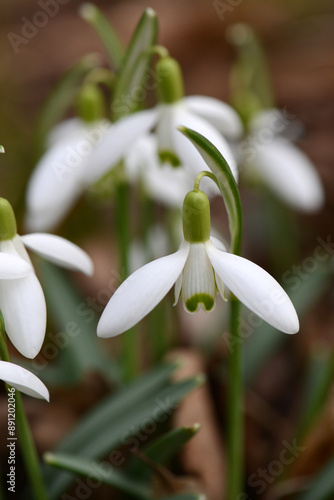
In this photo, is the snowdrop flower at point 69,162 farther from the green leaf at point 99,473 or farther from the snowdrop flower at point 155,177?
the green leaf at point 99,473

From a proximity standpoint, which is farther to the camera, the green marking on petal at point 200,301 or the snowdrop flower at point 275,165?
the snowdrop flower at point 275,165

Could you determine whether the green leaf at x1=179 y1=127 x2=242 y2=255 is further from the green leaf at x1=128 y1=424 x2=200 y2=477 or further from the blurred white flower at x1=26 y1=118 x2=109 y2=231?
the blurred white flower at x1=26 y1=118 x2=109 y2=231

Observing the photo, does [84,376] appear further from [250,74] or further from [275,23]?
[275,23]

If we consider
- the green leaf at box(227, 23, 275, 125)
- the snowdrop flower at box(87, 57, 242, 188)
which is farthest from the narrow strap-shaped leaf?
the green leaf at box(227, 23, 275, 125)

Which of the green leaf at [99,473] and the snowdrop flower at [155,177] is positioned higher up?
the snowdrop flower at [155,177]
